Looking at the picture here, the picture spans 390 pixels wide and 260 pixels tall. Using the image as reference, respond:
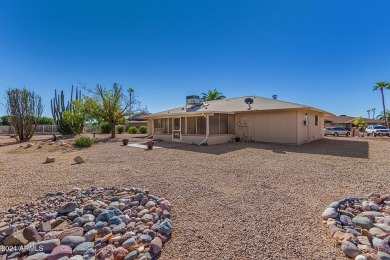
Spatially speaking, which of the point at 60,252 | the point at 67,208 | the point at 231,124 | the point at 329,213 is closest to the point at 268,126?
the point at 231,124

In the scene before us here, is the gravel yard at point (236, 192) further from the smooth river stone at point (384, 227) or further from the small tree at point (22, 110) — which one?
the small tree at point (22, 110)

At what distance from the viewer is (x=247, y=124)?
48.9ft

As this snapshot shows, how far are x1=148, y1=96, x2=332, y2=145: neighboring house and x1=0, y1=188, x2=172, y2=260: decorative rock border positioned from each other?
33.1ft

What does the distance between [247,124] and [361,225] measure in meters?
12.2

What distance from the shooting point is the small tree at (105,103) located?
1809 centimetres

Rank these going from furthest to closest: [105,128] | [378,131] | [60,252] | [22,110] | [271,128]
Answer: [105,128], [378,131], [22,110], [271,128], [60,252]

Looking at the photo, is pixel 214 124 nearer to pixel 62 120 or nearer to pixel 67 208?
pixel 67 208

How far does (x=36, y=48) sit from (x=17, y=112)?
725 centimetres

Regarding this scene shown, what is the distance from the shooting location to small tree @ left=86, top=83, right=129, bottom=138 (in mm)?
18094

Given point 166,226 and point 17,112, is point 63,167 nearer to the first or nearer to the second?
point 166,226

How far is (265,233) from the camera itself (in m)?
2.82

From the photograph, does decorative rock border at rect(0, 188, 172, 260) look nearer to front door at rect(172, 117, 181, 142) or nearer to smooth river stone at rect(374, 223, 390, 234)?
smooth river stone at rect(374, 223, 390, 234)

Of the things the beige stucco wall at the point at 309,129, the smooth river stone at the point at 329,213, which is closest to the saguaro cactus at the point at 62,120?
the beige stucco wall at the point at 309,129

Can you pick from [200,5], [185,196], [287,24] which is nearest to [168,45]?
[200,5]
